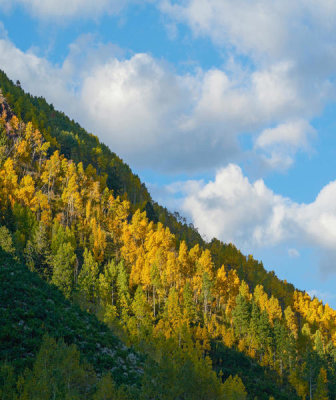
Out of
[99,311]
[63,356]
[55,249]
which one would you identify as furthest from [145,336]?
[63,356]

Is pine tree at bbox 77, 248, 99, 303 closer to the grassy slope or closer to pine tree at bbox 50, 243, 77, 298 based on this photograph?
pine tree at bbox 50, 243, 77, 298

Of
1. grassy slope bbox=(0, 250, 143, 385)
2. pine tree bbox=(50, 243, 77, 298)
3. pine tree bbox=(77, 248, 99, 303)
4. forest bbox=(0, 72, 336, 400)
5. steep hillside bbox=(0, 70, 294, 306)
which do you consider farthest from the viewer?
steep hillside bbox=(0, 70, 294, 306)

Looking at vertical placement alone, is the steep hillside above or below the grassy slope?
above

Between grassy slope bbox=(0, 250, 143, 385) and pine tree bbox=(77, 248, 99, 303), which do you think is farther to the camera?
pine tree bbox=(77, 248, 99, 303)

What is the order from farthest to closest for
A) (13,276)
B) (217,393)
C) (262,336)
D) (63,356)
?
1. (262,336)
2. (13,276)
3. (217,393)
4. (63,356)

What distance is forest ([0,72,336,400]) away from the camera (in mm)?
34312

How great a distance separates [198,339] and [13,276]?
46764 millimetres

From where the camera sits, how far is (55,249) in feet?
269

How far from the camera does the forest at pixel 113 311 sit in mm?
34312

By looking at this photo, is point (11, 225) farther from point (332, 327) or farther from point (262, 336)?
point (332, 327)

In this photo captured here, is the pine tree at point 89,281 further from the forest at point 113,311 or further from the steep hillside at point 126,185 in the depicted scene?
the steep hillside at point 126,185

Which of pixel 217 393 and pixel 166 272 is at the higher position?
pixel 166 272

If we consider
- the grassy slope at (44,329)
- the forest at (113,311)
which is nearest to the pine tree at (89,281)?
the forest at (113,311)

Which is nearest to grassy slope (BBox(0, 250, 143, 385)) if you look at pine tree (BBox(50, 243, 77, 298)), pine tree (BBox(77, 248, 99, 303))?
pine tree (BBox(50, 243, 77, 298))
